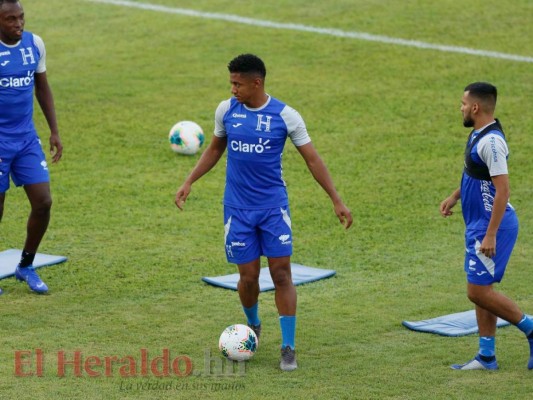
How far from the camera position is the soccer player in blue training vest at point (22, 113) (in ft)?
32.7

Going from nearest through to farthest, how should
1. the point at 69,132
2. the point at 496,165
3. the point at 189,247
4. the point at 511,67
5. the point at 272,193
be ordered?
the point at 496,165 → the point at 272,193 → the point at 189,247 → the point at 69,132 → the point at 511,67

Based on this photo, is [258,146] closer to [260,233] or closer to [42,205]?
[260,233]

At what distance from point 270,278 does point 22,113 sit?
2.91 metres

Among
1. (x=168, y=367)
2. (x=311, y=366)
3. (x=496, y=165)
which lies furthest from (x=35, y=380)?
(x=496, y=165)

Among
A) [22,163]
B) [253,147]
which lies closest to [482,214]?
[253,147]

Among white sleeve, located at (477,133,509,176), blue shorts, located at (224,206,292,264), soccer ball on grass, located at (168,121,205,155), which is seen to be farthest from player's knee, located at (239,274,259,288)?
soccer ball on grass, located at (168,121,205,155)

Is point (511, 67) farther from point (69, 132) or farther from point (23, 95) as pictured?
point (23, 95)

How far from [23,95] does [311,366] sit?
3.75 m

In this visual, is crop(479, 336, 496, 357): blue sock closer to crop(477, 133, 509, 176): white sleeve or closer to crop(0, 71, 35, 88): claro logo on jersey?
crop(477, 133, 509, 176): white sleeve

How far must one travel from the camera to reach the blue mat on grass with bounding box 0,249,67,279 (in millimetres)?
10984

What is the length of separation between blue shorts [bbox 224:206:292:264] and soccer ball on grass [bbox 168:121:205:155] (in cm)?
662

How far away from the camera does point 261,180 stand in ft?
28.2

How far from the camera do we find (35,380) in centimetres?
807

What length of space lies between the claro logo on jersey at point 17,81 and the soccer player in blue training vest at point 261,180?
2.31 meters
